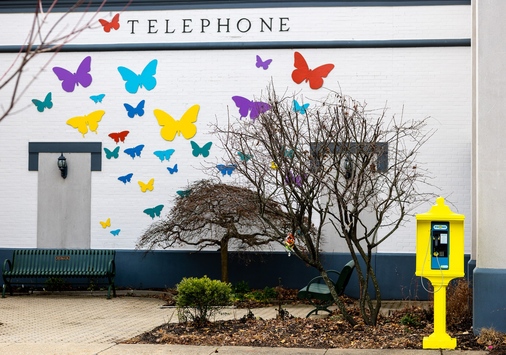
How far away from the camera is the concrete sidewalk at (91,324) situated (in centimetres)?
938

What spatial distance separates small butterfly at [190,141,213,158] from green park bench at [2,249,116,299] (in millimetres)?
2658

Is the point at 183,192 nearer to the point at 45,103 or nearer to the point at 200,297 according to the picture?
the point at 45,103

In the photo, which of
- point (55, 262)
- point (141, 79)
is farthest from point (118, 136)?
point (55, 262)

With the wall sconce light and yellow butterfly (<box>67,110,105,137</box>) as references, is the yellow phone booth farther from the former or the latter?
the wall sconce light

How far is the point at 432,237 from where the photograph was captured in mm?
9367

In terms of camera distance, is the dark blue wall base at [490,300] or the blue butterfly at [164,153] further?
the blue butterfly at [164,153]

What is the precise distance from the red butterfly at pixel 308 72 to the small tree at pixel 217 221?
273cm

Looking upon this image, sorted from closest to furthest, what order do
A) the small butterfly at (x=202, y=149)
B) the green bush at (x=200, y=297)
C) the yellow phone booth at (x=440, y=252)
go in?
the yellow phone booth at (x=440, y=252) → the green bush at (x=200, y=297) → the small butterfly at (x=202, y=149)

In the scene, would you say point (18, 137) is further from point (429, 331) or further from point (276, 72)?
point (429, 331)

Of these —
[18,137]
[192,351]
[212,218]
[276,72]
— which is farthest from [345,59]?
[192,351]

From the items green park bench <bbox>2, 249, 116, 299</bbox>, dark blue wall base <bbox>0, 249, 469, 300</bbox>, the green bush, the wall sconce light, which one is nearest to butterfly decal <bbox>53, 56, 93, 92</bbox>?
the wall sconce light

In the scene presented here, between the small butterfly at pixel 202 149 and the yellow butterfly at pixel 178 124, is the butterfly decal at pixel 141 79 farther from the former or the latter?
the small butterfly at pixel 202 149

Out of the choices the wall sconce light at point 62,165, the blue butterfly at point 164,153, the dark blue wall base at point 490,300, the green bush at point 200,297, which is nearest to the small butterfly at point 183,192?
the blue butterfly at point 164,153

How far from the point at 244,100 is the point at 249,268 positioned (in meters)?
3.47
